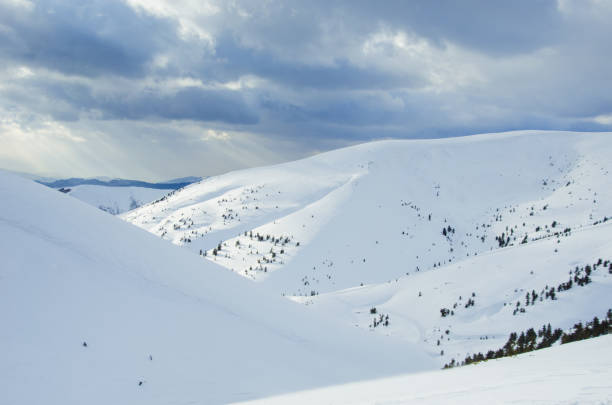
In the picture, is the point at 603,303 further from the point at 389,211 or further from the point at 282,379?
the point at 389,211

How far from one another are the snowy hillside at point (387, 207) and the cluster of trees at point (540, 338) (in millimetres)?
39644

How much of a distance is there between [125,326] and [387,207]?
95.2 metres

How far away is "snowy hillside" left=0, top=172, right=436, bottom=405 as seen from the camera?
8438 millimetres

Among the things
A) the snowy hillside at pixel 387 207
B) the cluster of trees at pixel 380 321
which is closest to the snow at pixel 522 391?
the cluster of trees at pixel 380 321

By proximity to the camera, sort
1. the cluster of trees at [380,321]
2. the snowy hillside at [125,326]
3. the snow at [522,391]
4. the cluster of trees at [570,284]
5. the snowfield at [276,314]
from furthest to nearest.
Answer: the cluster of trees at [380,321], the cluster of trees at [570,284], the snowy hillside at [125,326], the snowfield at [276,314], the snow at [522,391]

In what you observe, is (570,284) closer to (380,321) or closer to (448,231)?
(380,321)

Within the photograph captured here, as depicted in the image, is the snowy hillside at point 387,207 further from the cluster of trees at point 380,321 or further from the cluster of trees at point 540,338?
the cluster of trees at point 540,338

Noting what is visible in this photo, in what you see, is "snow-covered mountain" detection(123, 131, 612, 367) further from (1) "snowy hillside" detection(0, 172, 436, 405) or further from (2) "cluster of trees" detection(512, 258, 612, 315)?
(1) "snowy hillside" detection(0, 172, 436, 405)

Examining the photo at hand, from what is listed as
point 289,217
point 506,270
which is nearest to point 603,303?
point 506,270

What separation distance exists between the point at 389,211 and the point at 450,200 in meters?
24.3

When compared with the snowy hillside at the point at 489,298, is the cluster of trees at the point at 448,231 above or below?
above

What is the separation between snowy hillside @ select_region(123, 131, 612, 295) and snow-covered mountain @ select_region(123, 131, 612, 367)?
483 millimetres

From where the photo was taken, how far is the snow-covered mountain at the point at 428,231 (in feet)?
100

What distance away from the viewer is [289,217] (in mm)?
92875
